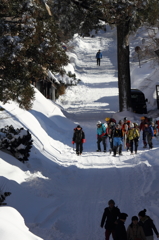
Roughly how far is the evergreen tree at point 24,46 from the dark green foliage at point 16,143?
2866 mm

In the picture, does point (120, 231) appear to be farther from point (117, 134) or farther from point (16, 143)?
point (117, 134)

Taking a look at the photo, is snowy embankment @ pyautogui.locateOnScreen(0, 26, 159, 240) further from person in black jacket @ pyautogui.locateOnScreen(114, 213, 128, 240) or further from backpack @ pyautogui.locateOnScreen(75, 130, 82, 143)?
person in black jacket @ pyautogui.locateOnScreen(114, 213, 128, 240)

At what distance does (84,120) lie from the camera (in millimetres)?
30984

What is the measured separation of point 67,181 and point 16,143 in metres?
2.12

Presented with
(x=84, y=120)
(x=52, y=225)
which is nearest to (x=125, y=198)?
(x=52, y=225)

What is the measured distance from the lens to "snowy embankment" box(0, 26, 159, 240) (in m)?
10.3

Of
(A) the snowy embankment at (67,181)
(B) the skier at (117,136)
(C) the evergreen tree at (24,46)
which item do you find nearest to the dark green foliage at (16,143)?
(A) the snowy embankment at (67,181)

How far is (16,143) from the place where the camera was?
49.1 feet

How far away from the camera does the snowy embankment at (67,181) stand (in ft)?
33.9

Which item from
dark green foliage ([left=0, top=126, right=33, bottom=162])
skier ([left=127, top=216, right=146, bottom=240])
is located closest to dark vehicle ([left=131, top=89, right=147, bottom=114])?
dark green foliage ([left=0, top=126, right=33, bottom=162])

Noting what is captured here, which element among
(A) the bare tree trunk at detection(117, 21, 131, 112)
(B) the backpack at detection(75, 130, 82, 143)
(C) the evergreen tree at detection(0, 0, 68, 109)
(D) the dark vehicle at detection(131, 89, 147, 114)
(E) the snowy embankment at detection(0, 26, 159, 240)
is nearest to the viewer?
(E) the snowy embankment at detection(0, 26, 159, 240)

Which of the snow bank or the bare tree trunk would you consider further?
the bare tree trunk

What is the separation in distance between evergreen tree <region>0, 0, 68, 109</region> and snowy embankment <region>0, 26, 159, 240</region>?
2.62 meters

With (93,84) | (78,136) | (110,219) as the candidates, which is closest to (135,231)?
(110,219)
